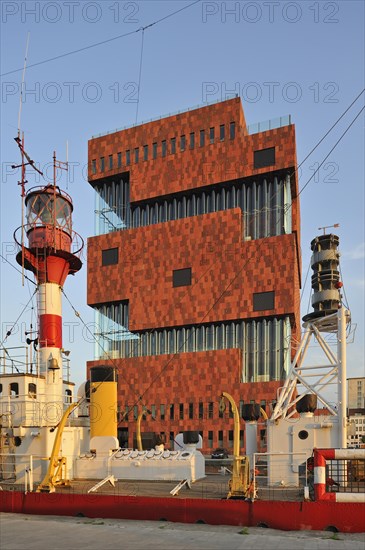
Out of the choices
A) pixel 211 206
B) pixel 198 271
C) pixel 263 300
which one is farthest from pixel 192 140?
pixel 263 300

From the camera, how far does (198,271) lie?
218ft

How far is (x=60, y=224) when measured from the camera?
30781mm

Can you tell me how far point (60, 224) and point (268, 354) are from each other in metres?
37.7

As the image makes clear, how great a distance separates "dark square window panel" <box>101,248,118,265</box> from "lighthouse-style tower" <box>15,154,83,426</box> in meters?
40.7

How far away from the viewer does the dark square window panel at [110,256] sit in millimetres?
72438

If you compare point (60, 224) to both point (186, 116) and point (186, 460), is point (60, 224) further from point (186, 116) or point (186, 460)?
point (186, 116)

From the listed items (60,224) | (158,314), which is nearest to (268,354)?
(158,314)

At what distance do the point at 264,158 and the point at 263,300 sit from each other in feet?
56.9

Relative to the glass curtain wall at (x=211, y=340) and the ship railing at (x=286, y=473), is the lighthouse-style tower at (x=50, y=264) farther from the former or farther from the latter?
the glass curtain wall at (x=211, y=340)

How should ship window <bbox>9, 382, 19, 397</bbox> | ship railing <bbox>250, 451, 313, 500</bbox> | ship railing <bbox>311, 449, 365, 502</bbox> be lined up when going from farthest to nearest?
ship window <bbox>9, 382, 19, 397</bbox> < ship railing <bbox>250, 451, 313, 500</bbox> < ship railing <bbox>311, 449, 365, 502</bbox>

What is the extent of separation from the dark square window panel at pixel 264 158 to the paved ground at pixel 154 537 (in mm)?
53278

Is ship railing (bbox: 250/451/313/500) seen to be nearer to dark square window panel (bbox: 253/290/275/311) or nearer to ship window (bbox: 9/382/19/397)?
ship window (bbox: 9/382/19/397)

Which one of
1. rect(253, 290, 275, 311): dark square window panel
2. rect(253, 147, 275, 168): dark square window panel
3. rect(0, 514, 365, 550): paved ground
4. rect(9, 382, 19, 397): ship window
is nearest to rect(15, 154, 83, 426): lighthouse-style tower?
rect(9, 382, 19, 397): ship window

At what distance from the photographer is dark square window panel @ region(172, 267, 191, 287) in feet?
221
